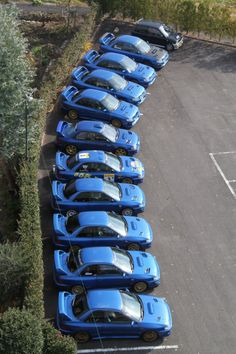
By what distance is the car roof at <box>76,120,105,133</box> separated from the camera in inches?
837

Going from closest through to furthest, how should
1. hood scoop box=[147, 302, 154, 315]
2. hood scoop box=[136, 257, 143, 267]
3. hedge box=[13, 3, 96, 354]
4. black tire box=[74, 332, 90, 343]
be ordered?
hedge box=[13, 3, 96, 354] < black tire box=[74, 332, 90, 343] < hood scoop box=[147, 302, 154, 315] < hood scoop box=[136, 257, 143, 267]

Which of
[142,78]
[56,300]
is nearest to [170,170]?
[142,78]

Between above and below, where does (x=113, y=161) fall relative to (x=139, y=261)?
above

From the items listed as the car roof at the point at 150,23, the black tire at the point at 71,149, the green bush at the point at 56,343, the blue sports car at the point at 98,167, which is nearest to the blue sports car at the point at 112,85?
the black tire at the point at 71,149

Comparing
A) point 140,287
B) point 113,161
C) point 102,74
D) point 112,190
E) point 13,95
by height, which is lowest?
point 140,287

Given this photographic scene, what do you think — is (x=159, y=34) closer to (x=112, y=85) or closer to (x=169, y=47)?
(x=169, y=47)

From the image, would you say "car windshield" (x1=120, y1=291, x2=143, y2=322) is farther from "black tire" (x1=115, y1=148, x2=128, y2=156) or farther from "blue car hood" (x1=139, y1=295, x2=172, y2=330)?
"black tire" (x1=115, y1=148, x2=128, y2=156)

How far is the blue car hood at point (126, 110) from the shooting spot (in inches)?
910

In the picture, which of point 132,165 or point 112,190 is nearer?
point 112,190

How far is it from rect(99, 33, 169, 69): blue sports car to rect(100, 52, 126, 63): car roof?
56.6 inches

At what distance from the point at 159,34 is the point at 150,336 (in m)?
19.1

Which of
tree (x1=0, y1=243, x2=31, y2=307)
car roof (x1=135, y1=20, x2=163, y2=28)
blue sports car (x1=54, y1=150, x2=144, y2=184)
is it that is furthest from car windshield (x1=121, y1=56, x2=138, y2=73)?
tree (x1=0, y1=243, x2=31, y2=307)

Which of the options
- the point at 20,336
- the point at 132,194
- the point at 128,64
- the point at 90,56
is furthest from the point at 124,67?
the point at 20,336

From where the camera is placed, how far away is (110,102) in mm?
23219
